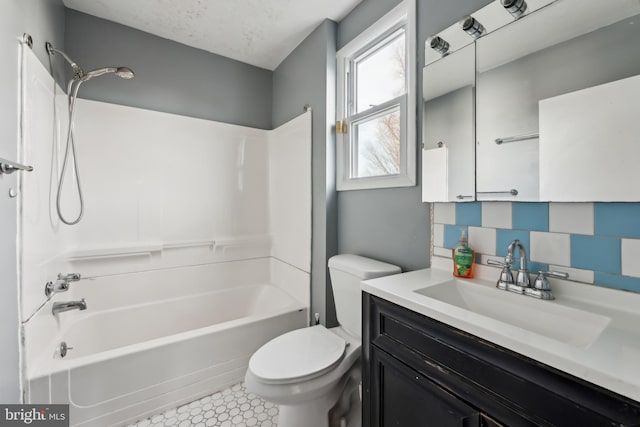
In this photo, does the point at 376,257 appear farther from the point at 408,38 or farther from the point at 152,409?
the point at 152,409

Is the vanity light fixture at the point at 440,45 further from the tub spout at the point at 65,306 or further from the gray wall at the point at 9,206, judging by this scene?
the tub spout at the point at 65,306

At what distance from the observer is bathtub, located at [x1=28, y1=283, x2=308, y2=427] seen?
1.37 metres

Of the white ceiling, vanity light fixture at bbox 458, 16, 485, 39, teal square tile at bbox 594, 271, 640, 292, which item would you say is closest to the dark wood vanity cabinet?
teal square tile at bbox 594, 271, 640, 292

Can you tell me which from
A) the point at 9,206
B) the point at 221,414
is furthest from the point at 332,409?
the point at 9,206

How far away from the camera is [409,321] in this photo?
35.5 inches

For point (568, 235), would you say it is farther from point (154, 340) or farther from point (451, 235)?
point (154, 340)

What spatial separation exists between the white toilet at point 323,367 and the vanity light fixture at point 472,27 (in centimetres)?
111

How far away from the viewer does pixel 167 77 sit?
86.6 inches

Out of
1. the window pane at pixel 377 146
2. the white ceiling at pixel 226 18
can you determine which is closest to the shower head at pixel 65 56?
the white ceiling at pixel 226 18

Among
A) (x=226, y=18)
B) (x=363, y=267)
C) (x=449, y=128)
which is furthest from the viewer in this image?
(x=226, y=18)

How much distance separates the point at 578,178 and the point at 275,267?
2222 mm

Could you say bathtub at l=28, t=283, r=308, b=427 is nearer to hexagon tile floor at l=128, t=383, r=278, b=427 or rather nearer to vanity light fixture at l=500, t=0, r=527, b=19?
hexagon tile floor at l=128, t=383, r=278, b=427

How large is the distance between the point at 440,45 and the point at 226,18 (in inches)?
59.2

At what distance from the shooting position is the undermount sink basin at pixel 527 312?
0.76m
